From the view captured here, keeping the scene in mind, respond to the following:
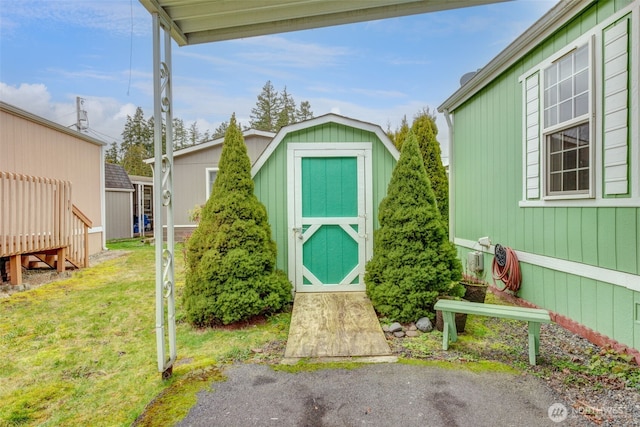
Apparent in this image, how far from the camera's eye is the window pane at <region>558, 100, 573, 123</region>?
3.58 m

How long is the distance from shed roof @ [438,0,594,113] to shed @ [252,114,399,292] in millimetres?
1918

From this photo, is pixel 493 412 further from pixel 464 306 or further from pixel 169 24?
pixel 169 24

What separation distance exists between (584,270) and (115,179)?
1532 cm

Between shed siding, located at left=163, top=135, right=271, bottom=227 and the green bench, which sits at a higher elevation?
shed siding, located at left=163, top=135, right=271, bottom=227

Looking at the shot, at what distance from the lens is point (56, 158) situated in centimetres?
844

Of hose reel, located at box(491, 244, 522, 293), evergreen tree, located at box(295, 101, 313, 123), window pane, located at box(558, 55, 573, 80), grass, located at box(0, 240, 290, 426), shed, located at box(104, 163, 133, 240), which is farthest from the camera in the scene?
evergreen tree, located at box(295, 101, 313, 123)

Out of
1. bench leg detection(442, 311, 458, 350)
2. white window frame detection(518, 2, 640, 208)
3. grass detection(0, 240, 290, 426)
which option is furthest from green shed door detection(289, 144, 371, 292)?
white window frame detection(518, 2, 640, 208)

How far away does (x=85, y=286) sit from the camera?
239 inches

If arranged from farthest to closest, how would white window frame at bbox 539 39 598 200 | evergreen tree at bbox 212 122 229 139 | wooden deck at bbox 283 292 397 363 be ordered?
evergreen tree at bbox 212 122 229 139
white window frame at bbox 539 39 598 200
wooden deck at bbox 283 292 397 363

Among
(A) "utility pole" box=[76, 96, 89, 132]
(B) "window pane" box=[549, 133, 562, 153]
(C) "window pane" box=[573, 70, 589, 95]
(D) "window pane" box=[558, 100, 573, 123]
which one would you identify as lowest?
(B) "window pane" box=[549, 133, 562, 153]

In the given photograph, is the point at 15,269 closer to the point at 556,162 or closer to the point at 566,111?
the point at 556,162

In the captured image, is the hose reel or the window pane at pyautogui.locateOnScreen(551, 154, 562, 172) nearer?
the window pane at pyautogui.locateOnScreen(551, 154, 562, 172)

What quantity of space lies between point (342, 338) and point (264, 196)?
2390 millimetres

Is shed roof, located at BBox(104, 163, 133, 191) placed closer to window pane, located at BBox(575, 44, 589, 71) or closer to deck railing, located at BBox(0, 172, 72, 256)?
deck railing, located at BBox(0, 172, 72, 256)
